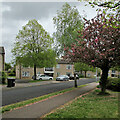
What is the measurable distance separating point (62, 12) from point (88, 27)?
22.9 feet

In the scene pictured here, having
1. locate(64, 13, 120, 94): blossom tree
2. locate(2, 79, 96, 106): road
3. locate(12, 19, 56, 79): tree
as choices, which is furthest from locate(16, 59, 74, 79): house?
locate(64, 13, 120, 94): blossom tree

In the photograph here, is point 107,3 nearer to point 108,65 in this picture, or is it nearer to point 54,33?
point 108,65

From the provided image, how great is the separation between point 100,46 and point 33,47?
2163cm

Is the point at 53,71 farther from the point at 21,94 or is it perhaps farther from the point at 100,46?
the point at 100,46

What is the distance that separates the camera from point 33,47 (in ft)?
102

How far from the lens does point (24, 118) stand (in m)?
5.97

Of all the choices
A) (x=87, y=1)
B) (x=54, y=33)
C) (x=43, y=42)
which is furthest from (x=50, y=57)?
(x=87, y=1)

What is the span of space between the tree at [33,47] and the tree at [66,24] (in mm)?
12111

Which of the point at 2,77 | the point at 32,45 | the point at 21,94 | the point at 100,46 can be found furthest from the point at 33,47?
the point at 100,46

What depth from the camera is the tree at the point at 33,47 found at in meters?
30.5

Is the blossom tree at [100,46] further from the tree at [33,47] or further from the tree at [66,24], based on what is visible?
the tree at [33,47]

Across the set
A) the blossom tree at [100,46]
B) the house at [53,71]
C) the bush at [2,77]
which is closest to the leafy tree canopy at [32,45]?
the bush at [2,77]

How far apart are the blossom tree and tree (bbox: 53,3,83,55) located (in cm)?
480

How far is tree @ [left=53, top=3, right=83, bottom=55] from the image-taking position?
1773cm
